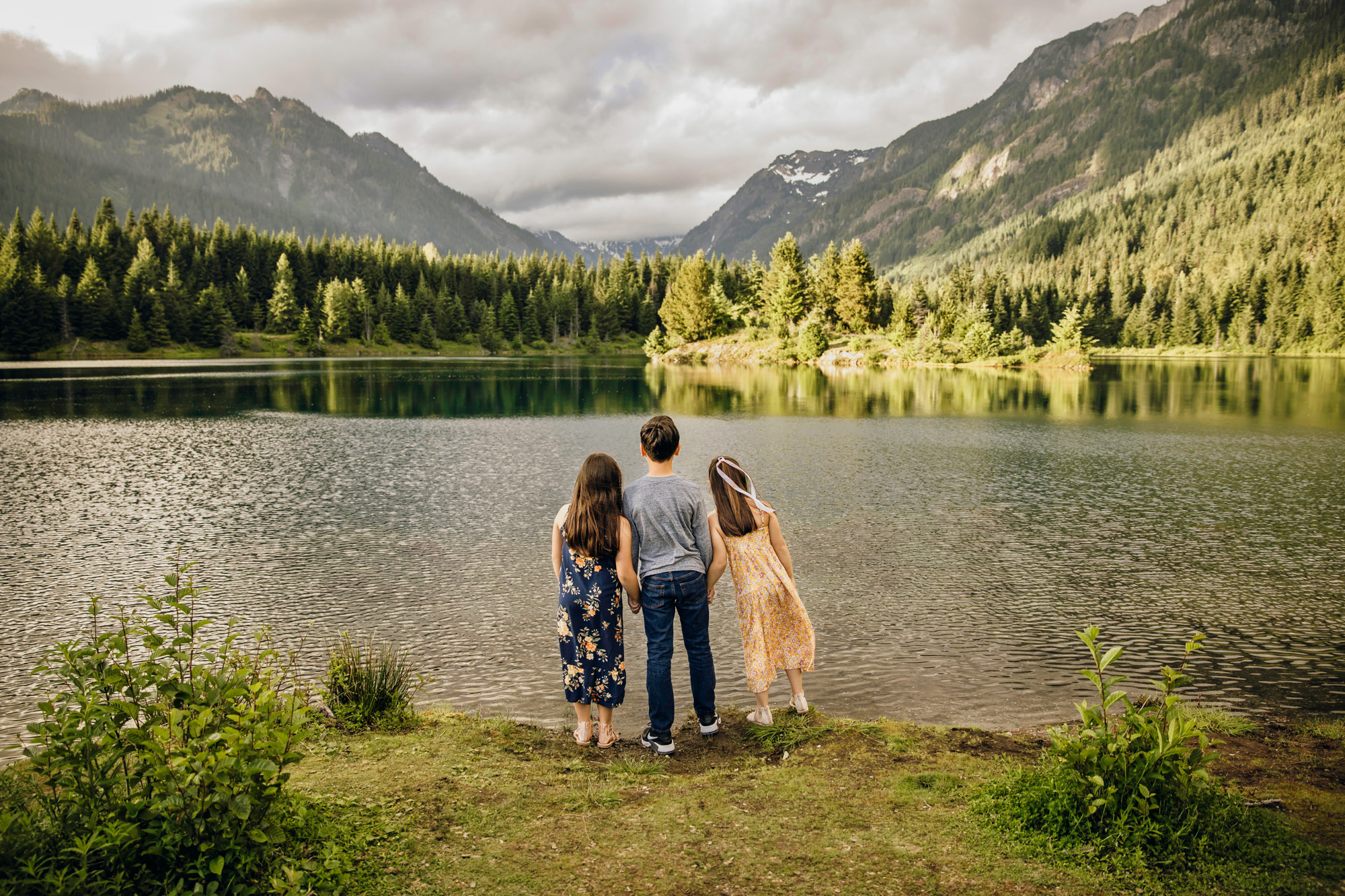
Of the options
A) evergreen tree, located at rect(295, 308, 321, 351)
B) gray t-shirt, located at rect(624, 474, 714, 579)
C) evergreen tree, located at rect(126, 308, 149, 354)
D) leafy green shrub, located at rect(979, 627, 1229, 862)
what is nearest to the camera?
leafy green shrub, located at rect(979, 627, 1229, 862)

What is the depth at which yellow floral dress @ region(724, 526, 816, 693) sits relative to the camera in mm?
7793

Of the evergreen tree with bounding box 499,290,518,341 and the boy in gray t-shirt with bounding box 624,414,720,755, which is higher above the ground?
the evergreen tree with bounding box 499,290,518,341

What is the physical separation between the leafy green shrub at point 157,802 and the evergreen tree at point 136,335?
126 m

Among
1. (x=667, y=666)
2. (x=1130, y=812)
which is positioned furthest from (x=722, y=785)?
(x=1130, y=812)

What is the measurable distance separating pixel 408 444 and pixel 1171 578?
28.4m

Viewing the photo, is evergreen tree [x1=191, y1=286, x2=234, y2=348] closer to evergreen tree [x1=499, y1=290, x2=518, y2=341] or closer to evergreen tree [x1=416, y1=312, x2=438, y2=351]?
evergreen tree [x1=416, y1=312, x2=438, y2=351]

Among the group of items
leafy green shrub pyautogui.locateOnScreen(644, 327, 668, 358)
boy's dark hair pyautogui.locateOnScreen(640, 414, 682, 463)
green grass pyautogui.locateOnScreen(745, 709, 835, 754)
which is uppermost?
leafy green shrub pyautogui.locateOnScreen(644, 327, 668, 358)

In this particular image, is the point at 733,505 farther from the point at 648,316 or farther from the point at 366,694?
the point at 648,316

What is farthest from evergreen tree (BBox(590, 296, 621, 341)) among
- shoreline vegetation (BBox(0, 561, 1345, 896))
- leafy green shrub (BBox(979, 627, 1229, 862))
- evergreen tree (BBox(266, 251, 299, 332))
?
leafy green shrub (BBox(979, 627, 1229, 862))

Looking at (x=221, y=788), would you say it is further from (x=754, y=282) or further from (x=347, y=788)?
(x=754, y=282)

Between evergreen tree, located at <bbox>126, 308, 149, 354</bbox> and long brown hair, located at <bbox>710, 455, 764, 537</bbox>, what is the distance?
126036mm

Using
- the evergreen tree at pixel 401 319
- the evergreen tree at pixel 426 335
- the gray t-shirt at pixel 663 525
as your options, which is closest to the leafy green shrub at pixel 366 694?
the gray t-shirt at pixel 663 525

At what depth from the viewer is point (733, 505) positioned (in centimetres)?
777

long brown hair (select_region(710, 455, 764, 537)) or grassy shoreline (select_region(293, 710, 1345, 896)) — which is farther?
long brown hair (select_region(710, 455, 764, 537))
